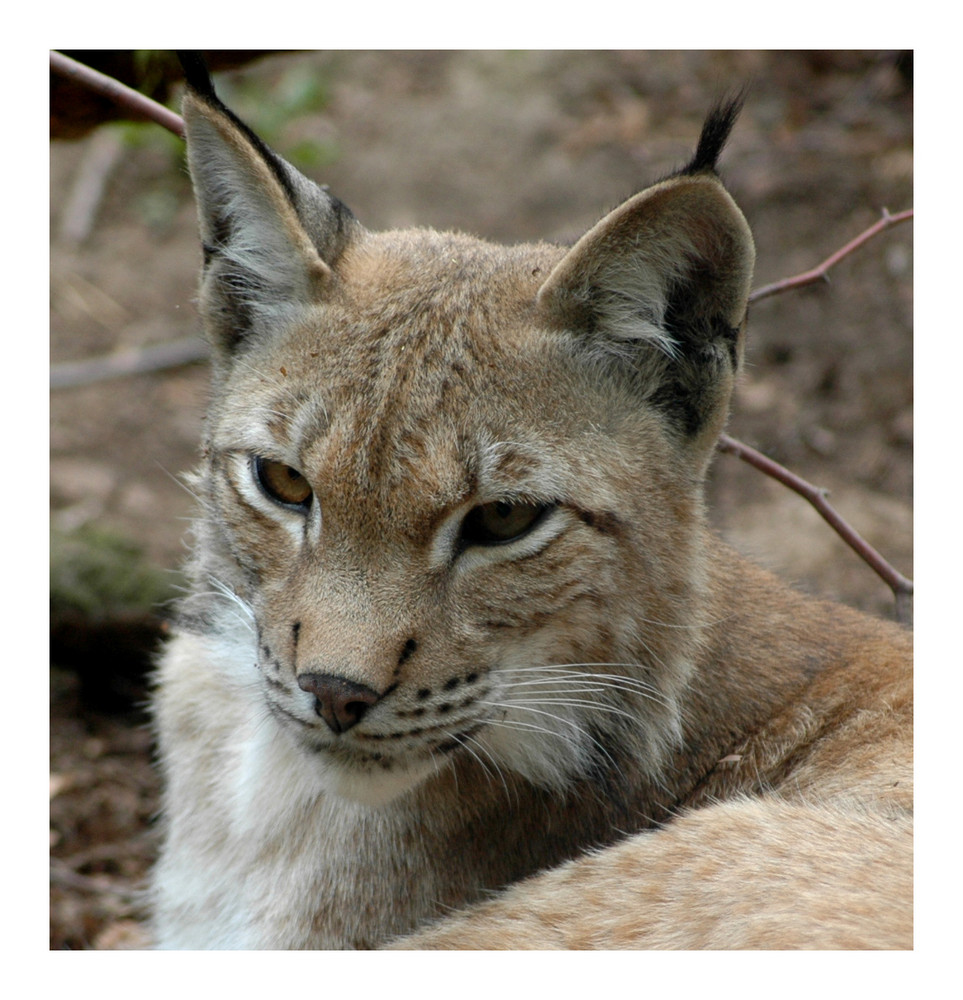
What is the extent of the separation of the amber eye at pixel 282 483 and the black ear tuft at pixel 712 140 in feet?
4.98

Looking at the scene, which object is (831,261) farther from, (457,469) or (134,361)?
(134,361)

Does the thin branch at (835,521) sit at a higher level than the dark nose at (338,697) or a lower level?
higher

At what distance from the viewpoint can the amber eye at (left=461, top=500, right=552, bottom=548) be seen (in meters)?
3.67

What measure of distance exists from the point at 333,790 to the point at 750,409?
18.4 ft

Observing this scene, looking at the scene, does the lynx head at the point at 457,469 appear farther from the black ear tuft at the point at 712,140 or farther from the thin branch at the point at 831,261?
the thin branch at the point at 831,261

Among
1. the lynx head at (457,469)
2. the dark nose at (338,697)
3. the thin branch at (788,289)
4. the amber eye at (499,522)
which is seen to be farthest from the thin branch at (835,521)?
the dark nose at (338,697)

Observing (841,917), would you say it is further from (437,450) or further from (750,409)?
(750,409)

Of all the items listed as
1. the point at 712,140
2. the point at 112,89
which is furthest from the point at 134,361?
the point at 712,140

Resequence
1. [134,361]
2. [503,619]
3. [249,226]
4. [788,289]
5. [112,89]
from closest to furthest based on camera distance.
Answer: [503,619] < [249,226] < [112,89] < [788,289] < [134,361]

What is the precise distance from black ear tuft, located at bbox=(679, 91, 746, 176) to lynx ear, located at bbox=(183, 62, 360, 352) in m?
1.29

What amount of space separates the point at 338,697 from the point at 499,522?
2.43 feet

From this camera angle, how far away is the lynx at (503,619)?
11.8 feet

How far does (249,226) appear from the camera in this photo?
13.2 feet

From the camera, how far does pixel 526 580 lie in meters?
3.73
